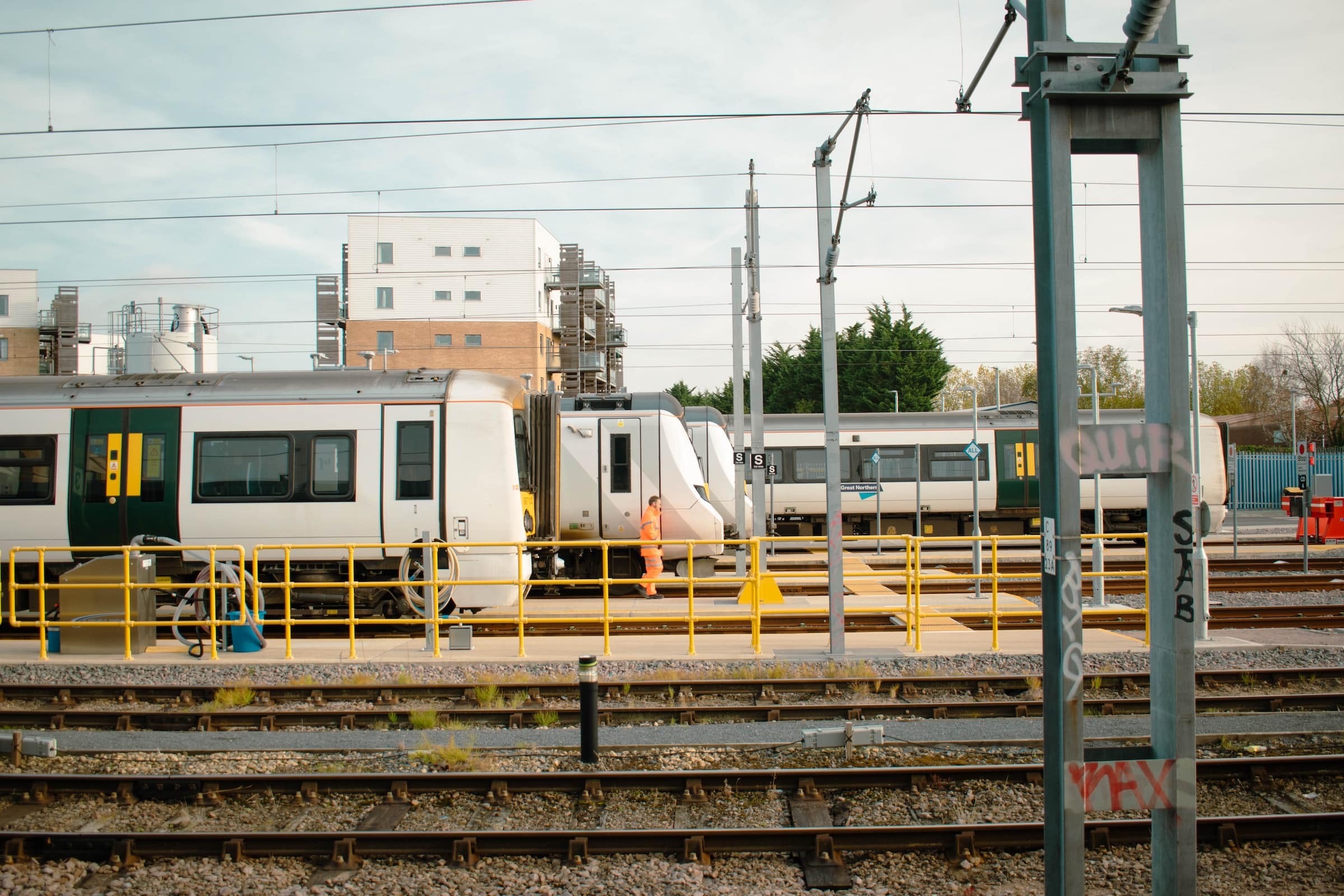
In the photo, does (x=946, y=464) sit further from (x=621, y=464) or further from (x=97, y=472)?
(x=97, y=472)

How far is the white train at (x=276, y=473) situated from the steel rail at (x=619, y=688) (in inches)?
105

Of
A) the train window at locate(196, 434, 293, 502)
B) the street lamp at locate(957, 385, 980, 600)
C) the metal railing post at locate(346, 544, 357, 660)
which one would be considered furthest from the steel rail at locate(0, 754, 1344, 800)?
the train window at locate(196, 434, 293, 502)

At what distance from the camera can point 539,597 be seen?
1688 centimetres

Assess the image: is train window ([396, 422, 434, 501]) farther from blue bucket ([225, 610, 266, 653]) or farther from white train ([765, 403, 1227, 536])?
white train ([765, 403, 1227, 536])

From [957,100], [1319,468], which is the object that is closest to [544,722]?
[957,100]

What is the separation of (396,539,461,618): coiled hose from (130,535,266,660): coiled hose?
176 centimetres

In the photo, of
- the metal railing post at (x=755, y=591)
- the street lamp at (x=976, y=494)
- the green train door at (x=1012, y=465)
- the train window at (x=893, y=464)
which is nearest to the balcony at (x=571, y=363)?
the train window at (x=893, y=464)

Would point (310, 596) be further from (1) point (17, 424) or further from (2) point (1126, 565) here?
(2) point (1126, 565)

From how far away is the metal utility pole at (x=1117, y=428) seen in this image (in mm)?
3605

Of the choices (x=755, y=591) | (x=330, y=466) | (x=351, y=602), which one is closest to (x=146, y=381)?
(x=330, y=466)

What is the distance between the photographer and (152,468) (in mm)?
12758

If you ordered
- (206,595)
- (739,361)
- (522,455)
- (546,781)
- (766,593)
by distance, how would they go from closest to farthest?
(546,781)
(206,595)
(766,593)
(522,455)
(739,361)

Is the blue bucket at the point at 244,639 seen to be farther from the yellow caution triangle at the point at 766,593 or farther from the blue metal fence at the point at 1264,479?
the blue metal fence at the point at 1264,479

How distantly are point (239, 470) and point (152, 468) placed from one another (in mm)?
1200
